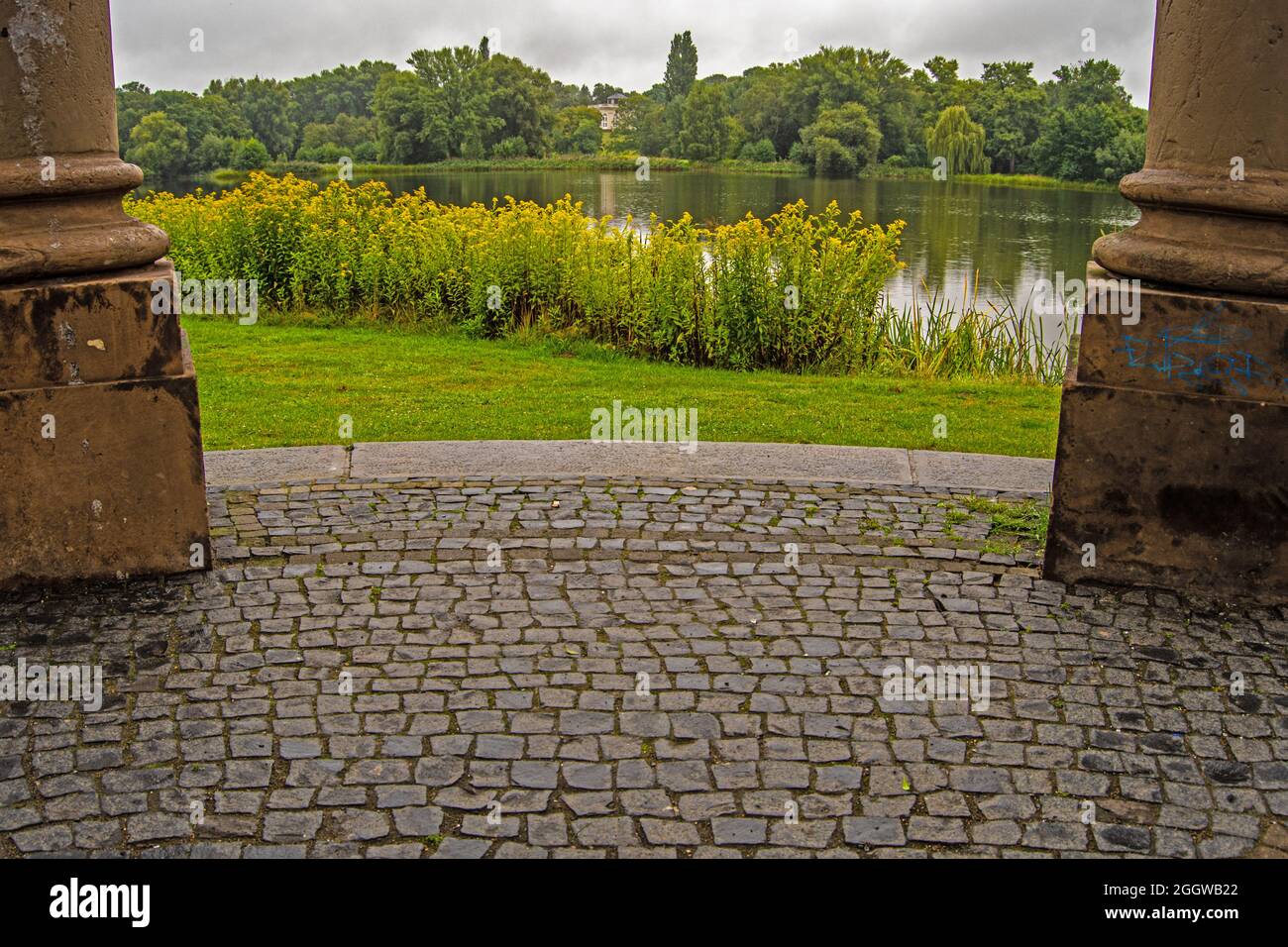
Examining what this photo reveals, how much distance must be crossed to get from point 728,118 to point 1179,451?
222 feet

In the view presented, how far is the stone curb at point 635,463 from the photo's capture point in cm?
686

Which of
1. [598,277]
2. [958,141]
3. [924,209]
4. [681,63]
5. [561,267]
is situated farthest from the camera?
[681,63]

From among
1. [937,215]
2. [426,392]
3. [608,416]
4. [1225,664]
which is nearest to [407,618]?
[1225,664]

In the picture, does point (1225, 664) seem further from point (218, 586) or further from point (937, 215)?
point (937, 215)

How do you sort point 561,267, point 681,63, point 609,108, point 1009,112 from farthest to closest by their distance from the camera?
point 609,108, point 681,63, point 1009,112, point 561,267

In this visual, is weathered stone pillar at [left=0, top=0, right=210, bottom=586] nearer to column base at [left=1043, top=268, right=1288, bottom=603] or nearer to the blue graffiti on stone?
column base at [left=1043, top=268, right=1288, bottom=603]

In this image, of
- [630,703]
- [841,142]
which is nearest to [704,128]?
[841,142]

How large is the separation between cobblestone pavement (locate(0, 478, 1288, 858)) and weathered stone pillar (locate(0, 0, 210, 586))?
0.29 meters

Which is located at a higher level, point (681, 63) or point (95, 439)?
point (681, 63)

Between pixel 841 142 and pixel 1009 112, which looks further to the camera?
pixel 1009 112

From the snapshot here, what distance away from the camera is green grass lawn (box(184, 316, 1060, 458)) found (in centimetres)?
816

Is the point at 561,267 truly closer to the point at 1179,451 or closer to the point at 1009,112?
the point at 1179,451

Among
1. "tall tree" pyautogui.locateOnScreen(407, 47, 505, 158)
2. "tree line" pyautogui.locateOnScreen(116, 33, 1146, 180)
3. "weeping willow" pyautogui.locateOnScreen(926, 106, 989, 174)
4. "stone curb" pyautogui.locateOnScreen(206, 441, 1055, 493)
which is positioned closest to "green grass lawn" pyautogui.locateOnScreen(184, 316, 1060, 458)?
"stone curb" pyautogui.locateOnScreen(206, 441, 1055, 493)

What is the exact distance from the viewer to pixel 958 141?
54.1 metres
